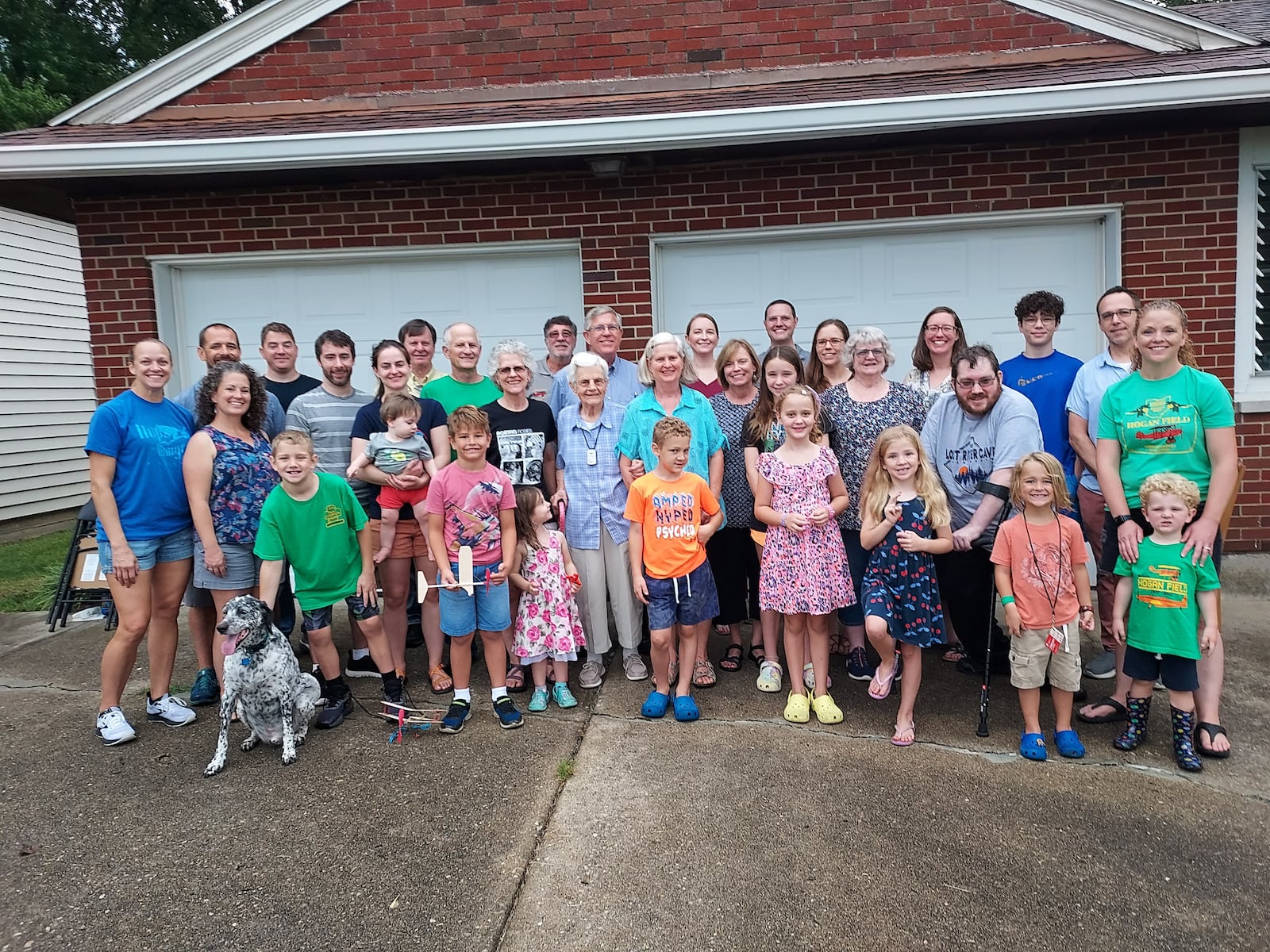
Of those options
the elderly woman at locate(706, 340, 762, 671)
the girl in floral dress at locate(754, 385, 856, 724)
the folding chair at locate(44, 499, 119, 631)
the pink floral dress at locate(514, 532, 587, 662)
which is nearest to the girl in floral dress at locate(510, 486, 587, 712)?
the pink floral dress at locate(514, 532, 587, 662)

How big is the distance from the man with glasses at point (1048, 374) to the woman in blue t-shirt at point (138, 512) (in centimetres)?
405

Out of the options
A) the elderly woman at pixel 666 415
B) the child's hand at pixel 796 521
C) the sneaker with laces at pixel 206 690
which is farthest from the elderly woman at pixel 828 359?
the sneaker with laces at pixel 206 690

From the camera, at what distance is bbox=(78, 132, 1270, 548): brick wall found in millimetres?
5199

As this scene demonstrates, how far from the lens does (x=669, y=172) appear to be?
18.0 ft

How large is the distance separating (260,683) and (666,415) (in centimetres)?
212

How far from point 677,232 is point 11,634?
5390 mm

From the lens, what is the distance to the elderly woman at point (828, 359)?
3920 millimetres

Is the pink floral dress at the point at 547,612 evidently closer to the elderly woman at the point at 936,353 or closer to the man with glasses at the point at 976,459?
the man with glasses at the point at 976,459

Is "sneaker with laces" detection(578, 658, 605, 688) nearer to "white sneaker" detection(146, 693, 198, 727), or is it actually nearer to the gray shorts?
the gray shorts

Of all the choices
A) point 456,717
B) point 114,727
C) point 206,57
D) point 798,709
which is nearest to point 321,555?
point 456,717

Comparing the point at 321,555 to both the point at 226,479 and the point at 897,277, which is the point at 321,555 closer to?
the point at 226,479

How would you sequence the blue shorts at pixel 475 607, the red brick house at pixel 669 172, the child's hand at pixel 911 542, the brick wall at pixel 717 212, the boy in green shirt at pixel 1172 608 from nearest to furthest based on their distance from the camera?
Result: the boy in green shirt at pixel 1172 608 < the child's hand at pixel 911 542 < the blue shorts at pixel 475 607 < the red brick house at pixel 669 172 < the brick wall at pixel 717 212

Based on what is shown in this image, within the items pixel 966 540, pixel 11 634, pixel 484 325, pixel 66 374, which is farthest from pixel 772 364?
pixel 66 374

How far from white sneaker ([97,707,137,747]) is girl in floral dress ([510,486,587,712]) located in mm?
1723
